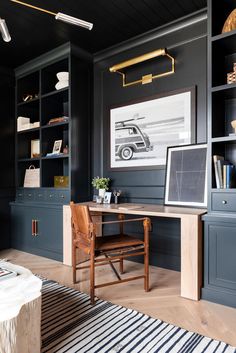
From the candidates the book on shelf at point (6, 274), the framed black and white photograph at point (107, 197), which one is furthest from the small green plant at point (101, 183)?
the book on shelf at point (6, 274)

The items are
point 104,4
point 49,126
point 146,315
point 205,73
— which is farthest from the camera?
point 49,126

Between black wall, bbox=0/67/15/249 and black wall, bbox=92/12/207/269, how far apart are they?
4.38 ft

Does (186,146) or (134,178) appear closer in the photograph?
(186,146)

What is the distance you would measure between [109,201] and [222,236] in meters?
1.44

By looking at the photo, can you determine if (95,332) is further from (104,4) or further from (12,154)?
(12,154)

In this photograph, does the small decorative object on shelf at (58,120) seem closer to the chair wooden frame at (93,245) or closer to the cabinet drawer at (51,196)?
the cabinet drawer at (51,196)

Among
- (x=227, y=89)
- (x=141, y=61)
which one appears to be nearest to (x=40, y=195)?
(x=141, y=61)

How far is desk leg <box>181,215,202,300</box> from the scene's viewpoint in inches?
88.5

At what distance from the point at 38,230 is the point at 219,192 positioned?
2.47 meters

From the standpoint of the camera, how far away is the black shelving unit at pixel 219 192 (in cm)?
218

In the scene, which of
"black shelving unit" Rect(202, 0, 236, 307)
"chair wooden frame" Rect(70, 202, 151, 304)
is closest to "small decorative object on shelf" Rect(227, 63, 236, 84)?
"black shelving unit" Rect(202, 0, 236, 307)

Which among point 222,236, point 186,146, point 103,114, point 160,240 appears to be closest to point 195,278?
point 222,236

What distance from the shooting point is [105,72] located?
11.7ft

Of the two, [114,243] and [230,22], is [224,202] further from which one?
[230,22]
